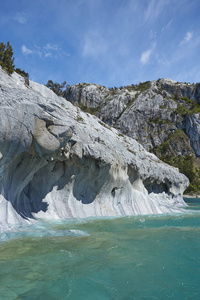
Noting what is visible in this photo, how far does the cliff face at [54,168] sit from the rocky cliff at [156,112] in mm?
65018

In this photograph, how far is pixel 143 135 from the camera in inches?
3991

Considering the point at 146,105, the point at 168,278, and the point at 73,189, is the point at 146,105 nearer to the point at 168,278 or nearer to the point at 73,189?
the point at 73,189

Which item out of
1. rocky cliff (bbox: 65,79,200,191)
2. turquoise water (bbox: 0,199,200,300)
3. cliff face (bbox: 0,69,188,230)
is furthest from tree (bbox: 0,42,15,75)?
rocky cliff (bbox: 65,79,200,191)

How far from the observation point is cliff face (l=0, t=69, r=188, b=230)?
11802 mm

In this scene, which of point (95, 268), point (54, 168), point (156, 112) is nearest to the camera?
point (95, 268)

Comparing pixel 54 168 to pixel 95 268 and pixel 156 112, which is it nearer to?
pixel 95 268

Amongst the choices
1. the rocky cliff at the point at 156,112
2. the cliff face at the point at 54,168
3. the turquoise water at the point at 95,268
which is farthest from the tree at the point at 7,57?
the rocky cliff at the point at 156,112

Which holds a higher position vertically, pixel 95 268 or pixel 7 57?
pixel 7 57

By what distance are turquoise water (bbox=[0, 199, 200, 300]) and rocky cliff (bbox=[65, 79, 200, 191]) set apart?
7952cm

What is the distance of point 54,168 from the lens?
17594 mm

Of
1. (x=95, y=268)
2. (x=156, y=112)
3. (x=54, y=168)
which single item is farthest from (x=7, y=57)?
(x=156, y=112)

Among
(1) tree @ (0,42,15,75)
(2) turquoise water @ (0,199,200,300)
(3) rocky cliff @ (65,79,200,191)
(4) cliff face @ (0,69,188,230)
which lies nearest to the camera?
(2) turquoise water @ (0,199,200,300)

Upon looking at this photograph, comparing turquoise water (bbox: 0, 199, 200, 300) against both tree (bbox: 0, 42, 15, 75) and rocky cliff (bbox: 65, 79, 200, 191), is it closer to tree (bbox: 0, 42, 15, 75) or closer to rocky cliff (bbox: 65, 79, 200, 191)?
tree (bbox: 0, 42, 15, 75)

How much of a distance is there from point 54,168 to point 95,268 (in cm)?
1195
